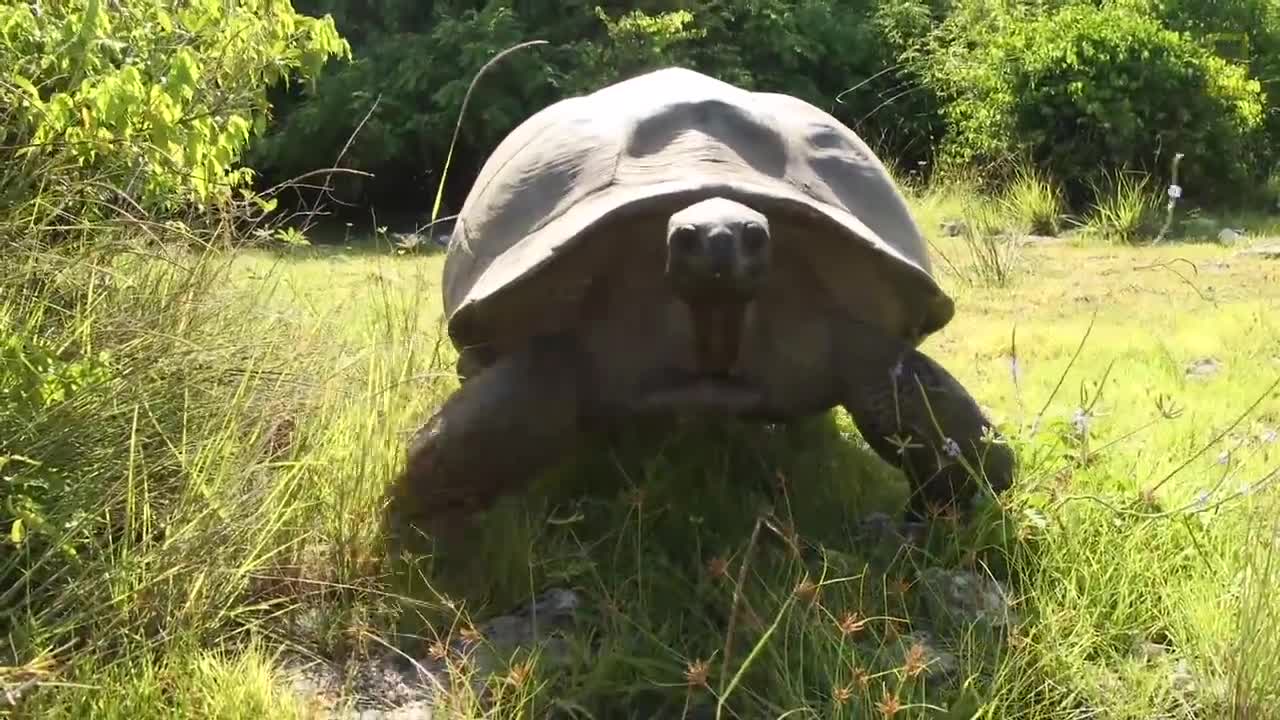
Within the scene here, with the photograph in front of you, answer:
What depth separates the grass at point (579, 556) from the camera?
1.83 meters

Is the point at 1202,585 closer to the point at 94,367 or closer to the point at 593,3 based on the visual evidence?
the point at 94,367

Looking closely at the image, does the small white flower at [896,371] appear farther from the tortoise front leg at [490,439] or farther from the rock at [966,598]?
the tortoise front leg at [490,439]

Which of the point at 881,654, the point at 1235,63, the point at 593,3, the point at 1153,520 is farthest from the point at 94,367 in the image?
the point at 1235,63

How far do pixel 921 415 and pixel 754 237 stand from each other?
634 millimetres

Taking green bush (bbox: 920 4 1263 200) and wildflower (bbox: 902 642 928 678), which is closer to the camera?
wildflower (bbox: 902 642 928 678)

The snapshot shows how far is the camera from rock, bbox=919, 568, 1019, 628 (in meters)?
2.01

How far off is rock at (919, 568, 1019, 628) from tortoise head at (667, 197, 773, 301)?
63 centimetres

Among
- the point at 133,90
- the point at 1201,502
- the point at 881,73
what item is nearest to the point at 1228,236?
the point at 881,73

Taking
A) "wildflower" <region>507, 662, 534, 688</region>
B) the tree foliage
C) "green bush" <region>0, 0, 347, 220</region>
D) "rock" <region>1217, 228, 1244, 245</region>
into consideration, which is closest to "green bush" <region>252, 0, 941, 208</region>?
the tree foliage

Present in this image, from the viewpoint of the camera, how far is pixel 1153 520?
2207 mm

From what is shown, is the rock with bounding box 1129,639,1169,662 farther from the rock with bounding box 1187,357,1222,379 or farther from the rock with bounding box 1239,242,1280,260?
the rock with bounding box 1239,242,1280,260

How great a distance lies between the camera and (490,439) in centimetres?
223

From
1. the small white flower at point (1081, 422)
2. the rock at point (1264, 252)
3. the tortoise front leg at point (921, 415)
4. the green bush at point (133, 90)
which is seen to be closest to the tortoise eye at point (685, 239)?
the tortoise front leg at point (921, 415)

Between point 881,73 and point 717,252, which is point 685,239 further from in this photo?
point 881,73
